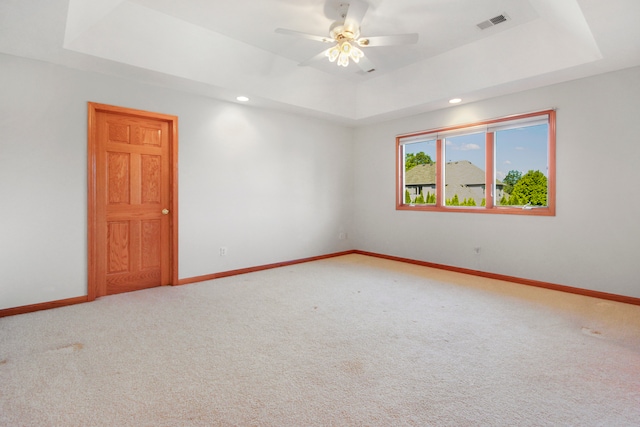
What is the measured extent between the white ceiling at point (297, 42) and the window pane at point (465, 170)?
2.05 ft

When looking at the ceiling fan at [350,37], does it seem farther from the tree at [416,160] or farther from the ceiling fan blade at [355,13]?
the tree at [416,160]

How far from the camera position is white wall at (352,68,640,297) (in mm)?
3408

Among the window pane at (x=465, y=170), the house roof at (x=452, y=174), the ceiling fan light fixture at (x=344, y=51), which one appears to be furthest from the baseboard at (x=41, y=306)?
the window pane at (x=465, y=170)

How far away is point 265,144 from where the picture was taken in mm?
4953

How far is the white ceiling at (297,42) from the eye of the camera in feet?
8.83

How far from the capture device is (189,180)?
164 inches

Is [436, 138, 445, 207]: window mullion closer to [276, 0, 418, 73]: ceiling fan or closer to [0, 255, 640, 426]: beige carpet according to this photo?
[0, 255, 640, 426]: beige carpet

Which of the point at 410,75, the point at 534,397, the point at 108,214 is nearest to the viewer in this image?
the point at 534,397

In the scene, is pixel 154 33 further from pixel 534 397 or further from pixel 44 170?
pixel 534 397

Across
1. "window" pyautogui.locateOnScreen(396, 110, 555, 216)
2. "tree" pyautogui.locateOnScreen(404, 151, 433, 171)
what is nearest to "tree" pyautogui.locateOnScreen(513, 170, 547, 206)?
"window" pyautogui.locateOnScreen(396, 110, 555, 216)

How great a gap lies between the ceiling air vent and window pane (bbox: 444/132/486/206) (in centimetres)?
148

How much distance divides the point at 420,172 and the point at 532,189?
5.58ft

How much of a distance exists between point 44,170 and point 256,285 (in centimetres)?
255

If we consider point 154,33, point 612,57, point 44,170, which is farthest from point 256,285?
point 612,57
